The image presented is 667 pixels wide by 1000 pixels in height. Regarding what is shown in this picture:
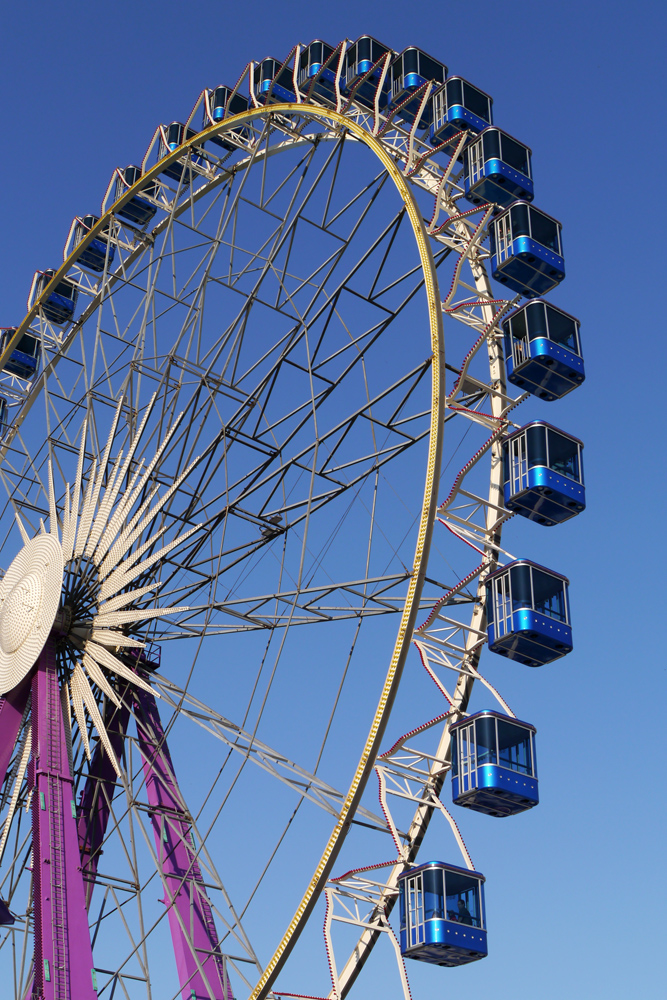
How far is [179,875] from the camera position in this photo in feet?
65.5

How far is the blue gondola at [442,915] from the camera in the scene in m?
16.5

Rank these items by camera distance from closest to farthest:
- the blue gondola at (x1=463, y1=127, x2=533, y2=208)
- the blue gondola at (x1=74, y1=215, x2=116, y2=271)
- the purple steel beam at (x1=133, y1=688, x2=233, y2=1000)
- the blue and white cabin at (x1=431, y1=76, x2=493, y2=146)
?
the purple steel beam at (x1=133, y1=688, x2=233, y2=1000) < the blue gondola at (x1=463, y1=127, x2=533, y2=208) < the blue and white cabin at (x1=431, y1=76, x2=493, y2=146) < the blue gondola at (x1=74, y1=215, x2=116, y2=271)

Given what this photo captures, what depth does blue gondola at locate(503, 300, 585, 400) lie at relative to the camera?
67.3 feet

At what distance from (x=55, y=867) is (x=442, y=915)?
6.00 m

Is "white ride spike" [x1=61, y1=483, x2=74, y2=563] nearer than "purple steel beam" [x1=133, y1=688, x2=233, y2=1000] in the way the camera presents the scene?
No

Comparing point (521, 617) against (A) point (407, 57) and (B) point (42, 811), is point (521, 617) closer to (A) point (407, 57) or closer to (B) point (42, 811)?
(B) point (42, 811)

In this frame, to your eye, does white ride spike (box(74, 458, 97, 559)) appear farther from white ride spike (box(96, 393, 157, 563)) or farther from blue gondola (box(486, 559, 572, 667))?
blue gondola (box(486, 559, 572, 667))

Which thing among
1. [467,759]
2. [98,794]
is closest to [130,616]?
[98,794]

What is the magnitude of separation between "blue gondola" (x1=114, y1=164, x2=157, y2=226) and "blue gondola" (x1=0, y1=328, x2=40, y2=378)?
13.9ft

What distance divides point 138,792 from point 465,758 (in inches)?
224

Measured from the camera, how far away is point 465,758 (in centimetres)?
1772

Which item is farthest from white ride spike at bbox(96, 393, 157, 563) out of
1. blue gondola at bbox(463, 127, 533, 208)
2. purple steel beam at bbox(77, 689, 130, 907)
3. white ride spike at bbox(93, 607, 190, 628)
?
blue gondola at bbox(463, 127, 533, 208)

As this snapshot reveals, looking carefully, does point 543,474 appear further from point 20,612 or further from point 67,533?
point 20,612

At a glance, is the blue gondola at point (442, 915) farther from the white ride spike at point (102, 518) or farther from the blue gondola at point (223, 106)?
the blue gondola at point (223, 106)
